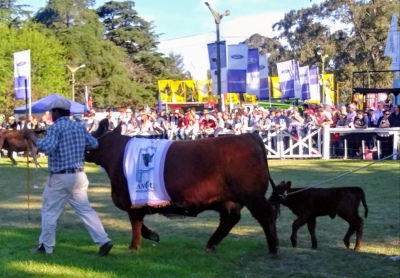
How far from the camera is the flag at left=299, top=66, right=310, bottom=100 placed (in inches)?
1619

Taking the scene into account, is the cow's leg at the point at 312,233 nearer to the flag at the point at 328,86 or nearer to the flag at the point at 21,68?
the flag at the point at 21,68

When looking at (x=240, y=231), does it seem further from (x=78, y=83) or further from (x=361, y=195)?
(x=78, y=83)

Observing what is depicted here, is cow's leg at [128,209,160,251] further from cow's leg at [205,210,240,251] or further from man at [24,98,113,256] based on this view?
cow's leg at [205,210,240,251]

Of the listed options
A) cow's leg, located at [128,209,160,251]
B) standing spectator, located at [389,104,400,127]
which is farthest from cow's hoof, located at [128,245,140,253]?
standing spectator, located at [389,104,400,127]

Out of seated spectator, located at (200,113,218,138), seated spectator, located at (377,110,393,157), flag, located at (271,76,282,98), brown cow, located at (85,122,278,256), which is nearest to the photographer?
brown cow, located at (85,122,278,256)

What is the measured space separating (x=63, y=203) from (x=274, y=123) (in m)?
19.2

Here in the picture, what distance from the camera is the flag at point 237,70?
31125 mm

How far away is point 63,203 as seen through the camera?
8.43m

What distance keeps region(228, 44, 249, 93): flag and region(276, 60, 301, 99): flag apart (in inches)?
302

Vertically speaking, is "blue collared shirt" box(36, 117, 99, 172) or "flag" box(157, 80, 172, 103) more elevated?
"flag" box(157, 80, 172, 103)

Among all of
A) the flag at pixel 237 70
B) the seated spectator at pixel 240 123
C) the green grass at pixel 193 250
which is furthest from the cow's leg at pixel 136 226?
the flag at pixel 237 70

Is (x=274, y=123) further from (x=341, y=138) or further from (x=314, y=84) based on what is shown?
(x=314, y=84)

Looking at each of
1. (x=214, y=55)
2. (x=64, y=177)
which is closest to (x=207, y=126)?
(x=214, y=55)

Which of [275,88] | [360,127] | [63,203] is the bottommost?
[63,203]
